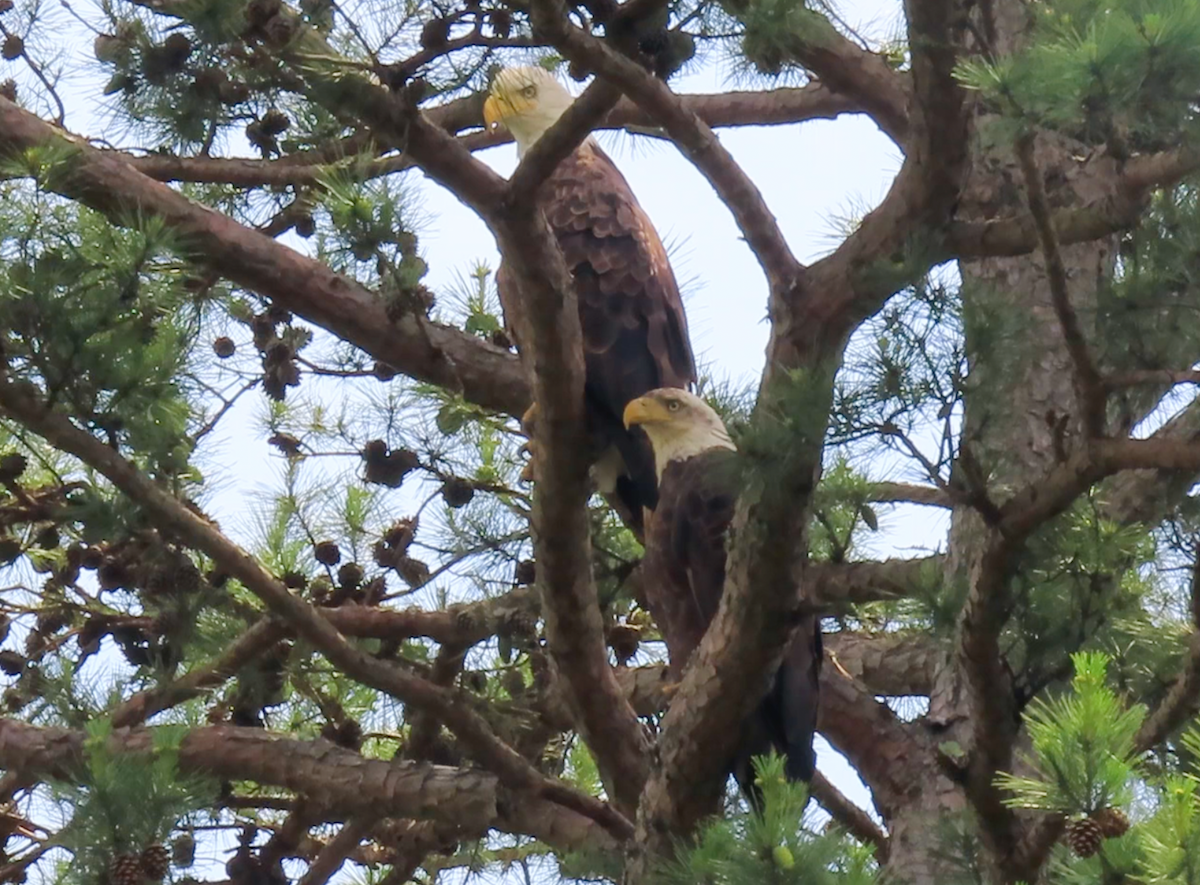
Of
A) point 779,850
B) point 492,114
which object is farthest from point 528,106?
point 779,850

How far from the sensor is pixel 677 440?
3955 mm

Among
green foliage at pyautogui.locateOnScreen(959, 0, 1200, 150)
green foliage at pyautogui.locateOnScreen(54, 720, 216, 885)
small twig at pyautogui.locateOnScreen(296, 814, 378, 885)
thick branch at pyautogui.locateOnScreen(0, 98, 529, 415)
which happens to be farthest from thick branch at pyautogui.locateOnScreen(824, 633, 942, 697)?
green foliage at pyautogui.locateOnScreen(959, 0, 1200, 150)

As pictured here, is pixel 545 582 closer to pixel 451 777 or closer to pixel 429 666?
pixel 451 777

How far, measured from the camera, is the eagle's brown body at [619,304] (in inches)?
160

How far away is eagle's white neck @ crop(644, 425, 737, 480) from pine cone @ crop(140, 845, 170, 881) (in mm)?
1722

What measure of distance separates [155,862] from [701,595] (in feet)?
5.08

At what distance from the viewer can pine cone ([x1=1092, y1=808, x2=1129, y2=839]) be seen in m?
1.79

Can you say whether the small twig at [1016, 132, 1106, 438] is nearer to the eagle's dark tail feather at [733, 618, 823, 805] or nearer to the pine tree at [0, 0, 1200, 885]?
the pine tree at [0, 0, 1200, 885]

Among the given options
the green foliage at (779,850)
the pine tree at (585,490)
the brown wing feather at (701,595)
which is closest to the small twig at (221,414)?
the pine tree at (585,490)

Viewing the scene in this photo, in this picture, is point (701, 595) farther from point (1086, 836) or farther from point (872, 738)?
point (1086, 836)

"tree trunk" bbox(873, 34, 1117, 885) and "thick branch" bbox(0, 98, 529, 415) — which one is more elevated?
"thick branch" bbox(0, 98, 529, 415)

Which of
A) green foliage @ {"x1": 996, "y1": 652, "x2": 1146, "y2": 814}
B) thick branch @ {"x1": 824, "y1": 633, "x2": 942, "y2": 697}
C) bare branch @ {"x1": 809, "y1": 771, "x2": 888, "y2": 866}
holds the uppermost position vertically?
thick branch @ {"x1": 824, "y1": 633, "x2": 942, "y2": 697}

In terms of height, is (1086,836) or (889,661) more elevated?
(889,661)

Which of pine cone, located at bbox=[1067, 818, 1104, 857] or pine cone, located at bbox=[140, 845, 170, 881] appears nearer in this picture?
pine cone, located at bbox=[1067, 818, 1104, 857]
